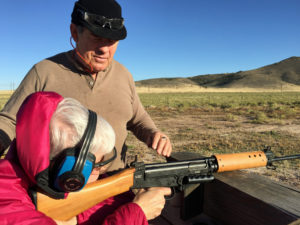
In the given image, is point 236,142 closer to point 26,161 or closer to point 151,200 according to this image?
point 151,200

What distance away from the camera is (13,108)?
1798 millimetres

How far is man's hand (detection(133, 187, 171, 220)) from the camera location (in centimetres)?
157

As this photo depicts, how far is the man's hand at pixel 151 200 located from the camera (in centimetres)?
157

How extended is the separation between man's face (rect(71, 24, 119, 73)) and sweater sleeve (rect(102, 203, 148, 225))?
3.92 feet

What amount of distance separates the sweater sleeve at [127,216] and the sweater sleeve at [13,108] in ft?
3.25

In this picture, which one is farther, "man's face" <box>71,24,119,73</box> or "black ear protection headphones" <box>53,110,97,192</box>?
"man's face" <box>71,24,119,73</box>

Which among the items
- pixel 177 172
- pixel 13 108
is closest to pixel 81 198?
pixel 177 172

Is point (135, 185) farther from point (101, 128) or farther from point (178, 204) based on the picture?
point (101, 128)

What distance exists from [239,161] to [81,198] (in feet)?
4.15

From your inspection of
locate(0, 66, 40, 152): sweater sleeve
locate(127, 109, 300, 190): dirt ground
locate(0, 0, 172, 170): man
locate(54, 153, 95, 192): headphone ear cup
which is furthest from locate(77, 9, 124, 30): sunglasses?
locate(127, 109, 300, 190): dirt ground

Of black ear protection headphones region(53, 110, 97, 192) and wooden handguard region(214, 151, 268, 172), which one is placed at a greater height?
black ear protection headphones region(53, 110, 97, 192)

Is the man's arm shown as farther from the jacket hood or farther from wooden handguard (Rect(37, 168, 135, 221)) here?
the jacket hood

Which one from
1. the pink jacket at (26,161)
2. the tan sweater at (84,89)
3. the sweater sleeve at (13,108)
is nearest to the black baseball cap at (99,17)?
the tan sweater at (84,89)

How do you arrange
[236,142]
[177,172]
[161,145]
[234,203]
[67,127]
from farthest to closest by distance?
1. [236,142]
2. [161,145]
3. [177,172]
4. [234,203]
5. [67,127]
